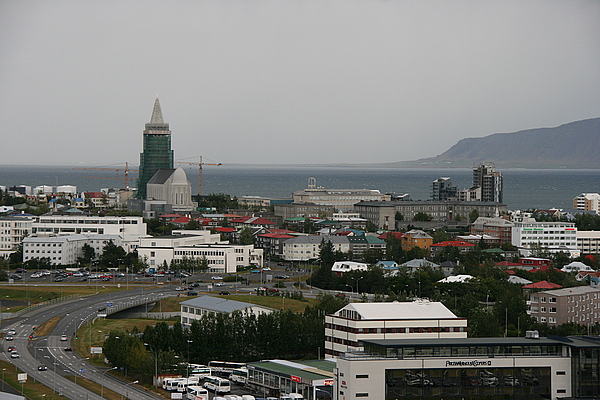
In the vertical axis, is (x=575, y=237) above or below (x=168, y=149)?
below

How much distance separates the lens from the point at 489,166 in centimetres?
11650

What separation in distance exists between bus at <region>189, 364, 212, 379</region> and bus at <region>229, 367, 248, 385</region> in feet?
2.41

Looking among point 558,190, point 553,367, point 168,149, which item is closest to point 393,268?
point 553,367

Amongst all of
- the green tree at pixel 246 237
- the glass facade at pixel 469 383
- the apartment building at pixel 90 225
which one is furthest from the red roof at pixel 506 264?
the glass facade at pixel 469 383

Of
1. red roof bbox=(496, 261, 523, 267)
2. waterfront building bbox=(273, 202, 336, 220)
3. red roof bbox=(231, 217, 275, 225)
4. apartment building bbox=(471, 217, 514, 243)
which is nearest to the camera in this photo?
red roof bbox=(496, 261, 523, 267)

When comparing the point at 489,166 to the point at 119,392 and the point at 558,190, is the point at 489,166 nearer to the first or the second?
the point at 558,190

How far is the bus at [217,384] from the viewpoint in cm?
2877

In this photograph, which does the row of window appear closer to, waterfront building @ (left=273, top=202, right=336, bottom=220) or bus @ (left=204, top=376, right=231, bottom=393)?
bus @ (left=204, top=376, right=231, bottom=393)

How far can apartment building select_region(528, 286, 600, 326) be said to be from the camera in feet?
131

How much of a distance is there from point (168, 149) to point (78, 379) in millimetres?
71915

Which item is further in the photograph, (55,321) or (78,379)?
(55,321)

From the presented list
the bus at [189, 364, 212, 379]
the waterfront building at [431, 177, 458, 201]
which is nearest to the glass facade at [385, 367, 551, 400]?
the bus at [189, 364, 212, 379]

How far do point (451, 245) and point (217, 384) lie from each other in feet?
130

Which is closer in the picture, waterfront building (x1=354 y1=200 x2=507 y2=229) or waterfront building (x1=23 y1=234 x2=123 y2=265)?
waterfront building (x1=23 y1=234 x2=123 y2=265)
